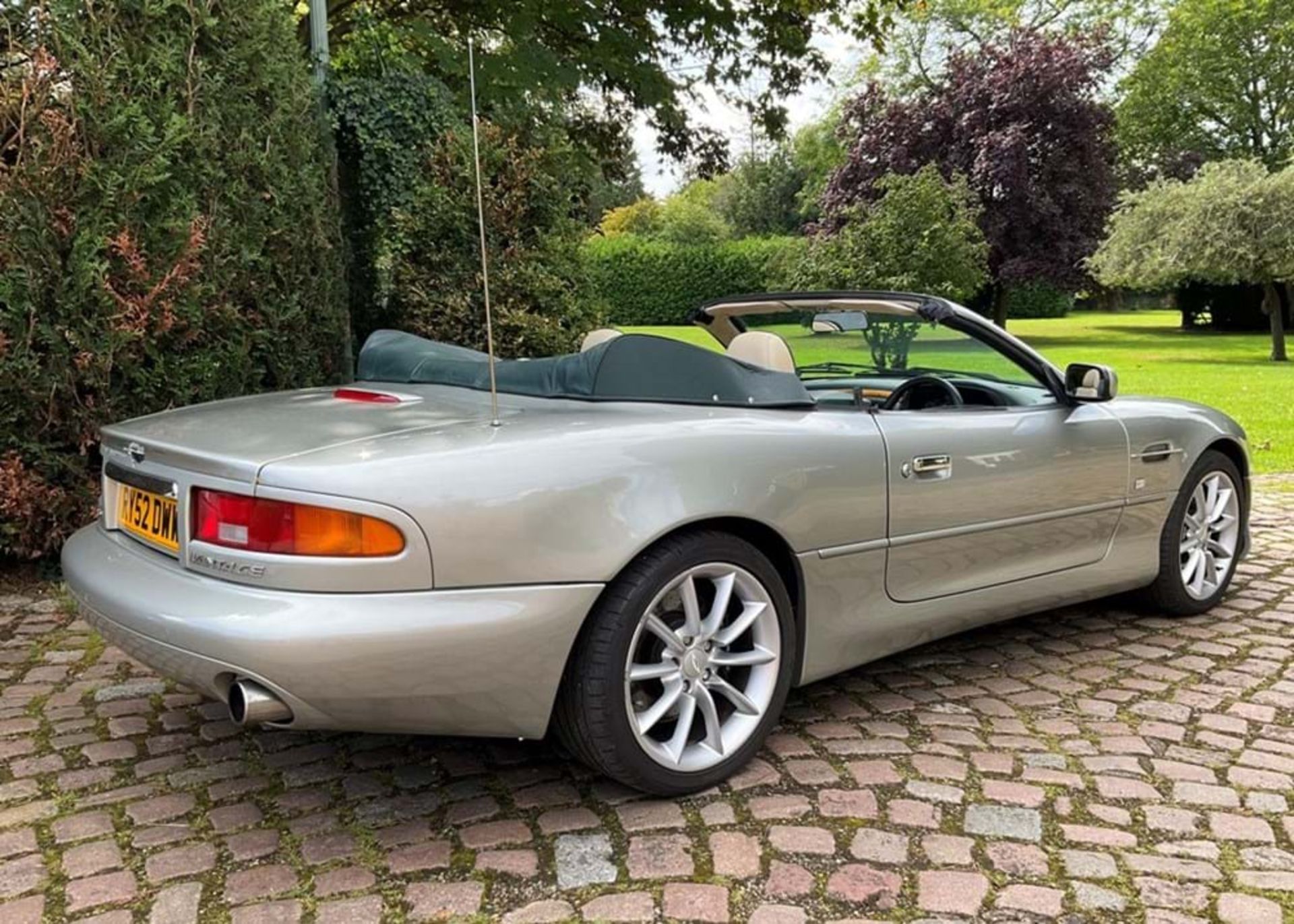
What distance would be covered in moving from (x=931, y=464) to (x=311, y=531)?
179 centimetres

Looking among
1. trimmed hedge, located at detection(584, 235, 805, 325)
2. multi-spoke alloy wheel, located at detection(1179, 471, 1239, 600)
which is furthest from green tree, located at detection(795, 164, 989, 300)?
trimmed hedge, located at detection(584, 235, 805, 325)

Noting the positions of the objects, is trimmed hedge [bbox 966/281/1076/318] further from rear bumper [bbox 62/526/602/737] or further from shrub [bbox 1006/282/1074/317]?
rear bumper [bbox 62/526/602/737]

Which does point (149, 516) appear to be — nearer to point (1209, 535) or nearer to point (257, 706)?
point (257, 706)

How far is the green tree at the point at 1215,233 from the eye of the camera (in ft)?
68.4

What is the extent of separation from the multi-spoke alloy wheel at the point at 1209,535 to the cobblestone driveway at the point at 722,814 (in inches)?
26.7

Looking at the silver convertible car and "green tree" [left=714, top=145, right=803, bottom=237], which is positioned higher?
"green tree" [left=714, top=145, right=803, bottom=237]

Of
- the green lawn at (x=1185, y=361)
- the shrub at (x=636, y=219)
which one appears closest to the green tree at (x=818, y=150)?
the green lawn at (x=1185, y=361)

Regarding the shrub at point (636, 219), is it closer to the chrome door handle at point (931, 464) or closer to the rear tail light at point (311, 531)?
the chrome door handle at point (931, 464)

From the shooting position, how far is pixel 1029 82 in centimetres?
2666

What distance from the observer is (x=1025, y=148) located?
26500 millimetres

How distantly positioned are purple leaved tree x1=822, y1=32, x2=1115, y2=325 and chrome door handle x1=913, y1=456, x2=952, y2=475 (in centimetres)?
2371

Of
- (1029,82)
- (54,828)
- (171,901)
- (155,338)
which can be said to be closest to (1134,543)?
(171,901)

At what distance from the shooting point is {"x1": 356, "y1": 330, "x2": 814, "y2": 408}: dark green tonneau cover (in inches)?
112

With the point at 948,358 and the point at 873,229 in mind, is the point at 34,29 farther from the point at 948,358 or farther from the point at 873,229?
the point at 873,229
